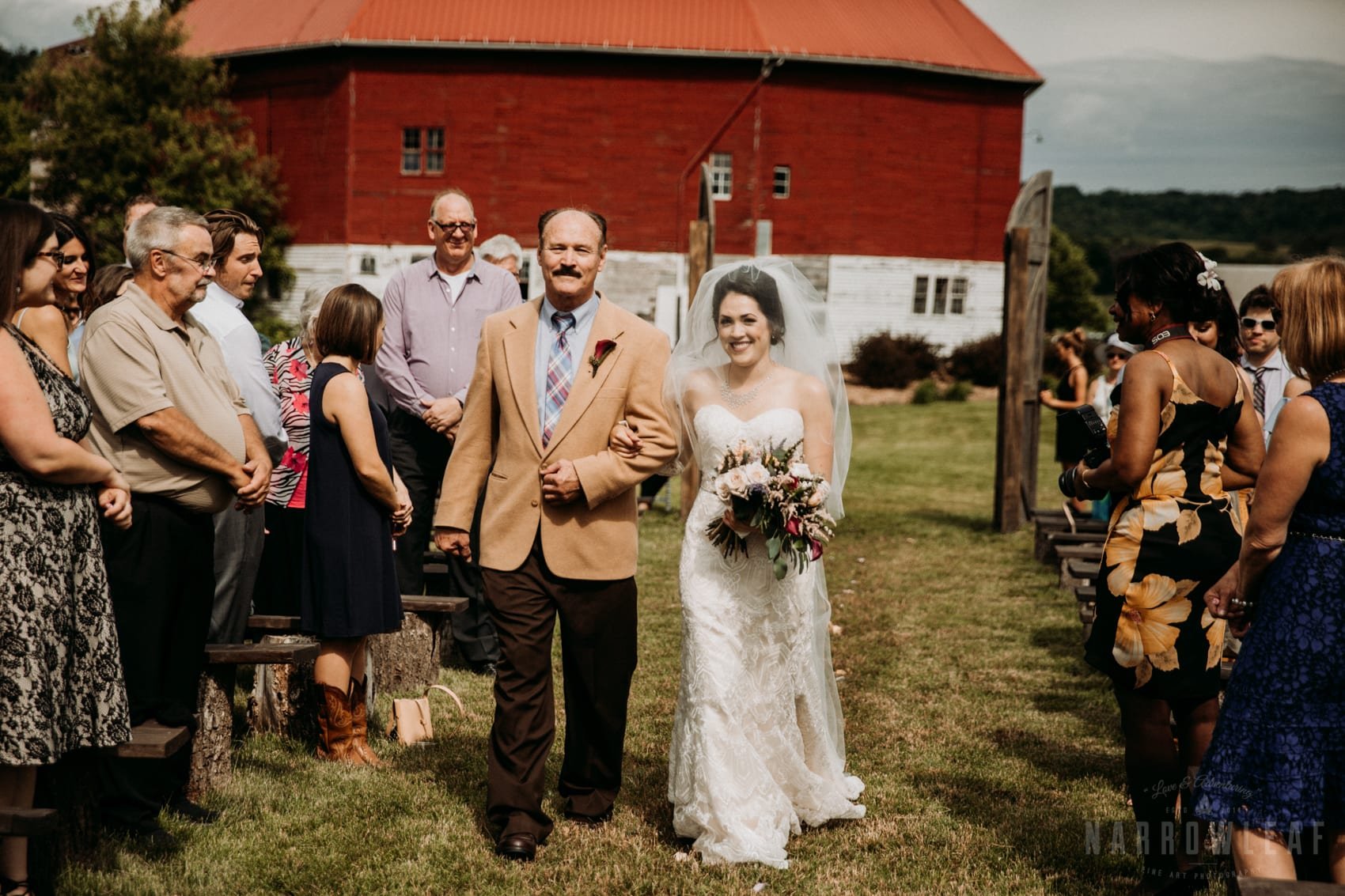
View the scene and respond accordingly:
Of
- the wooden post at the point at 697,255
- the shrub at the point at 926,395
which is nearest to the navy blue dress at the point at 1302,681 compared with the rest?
the wooden post at the point at 697,255

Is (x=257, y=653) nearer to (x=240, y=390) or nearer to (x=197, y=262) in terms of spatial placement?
(x=240, y=390)

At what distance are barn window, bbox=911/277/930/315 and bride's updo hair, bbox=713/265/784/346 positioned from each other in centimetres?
3975

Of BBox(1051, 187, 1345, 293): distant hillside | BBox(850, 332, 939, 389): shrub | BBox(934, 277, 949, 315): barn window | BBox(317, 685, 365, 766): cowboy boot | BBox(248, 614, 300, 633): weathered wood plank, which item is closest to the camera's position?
BBox(317, 685, 365, 766): cowboy boot

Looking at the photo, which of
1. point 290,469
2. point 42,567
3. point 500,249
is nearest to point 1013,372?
point 500,249

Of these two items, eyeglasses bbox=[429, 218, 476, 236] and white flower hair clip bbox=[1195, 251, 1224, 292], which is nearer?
white flower hair clip bbox=[1195, 251, 1224, 292]

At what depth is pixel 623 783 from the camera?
6.26 meters

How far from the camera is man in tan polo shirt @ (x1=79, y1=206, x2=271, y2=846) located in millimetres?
5020

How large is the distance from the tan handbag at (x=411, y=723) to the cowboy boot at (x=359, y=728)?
283mm

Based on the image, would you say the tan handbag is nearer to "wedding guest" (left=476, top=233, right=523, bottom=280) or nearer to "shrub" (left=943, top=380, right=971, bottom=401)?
"wedding guest" (left=476, top=233, right=523, bottom=280)

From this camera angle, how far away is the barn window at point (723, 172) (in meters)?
41.7

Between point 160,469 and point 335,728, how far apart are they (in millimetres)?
1900

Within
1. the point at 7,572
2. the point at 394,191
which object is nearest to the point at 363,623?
the point at 7,572

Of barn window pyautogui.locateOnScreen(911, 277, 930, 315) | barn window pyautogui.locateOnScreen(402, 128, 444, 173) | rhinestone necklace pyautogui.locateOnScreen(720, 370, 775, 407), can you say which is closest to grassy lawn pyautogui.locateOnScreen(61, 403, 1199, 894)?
rhinestone necklace pyautogui.locateOnScreen(720, 370, 775, 407)

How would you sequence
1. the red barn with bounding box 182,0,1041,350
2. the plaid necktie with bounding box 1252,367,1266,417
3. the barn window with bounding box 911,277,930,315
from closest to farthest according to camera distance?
the plaid necktie with bounding box 1252,367,1266,417 < the red barn with bounding box 182,0,1041,350 < the barn window with bounding box 911,277,930,315
